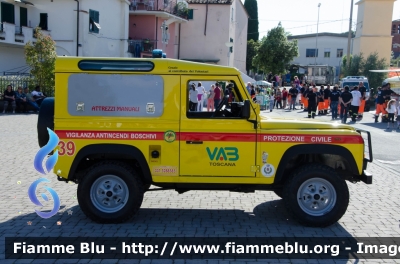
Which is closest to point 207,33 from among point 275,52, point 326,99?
point 275,52

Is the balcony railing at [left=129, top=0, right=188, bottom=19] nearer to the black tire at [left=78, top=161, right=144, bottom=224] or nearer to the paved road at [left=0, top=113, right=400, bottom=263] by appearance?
the paved road at [left=0, top=113, right=400, bottom=263]

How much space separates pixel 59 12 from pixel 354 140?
2984 cm

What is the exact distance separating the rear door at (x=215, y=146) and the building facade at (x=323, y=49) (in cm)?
7658

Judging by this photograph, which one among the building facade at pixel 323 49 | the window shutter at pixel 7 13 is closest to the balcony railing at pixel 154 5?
the window shutter at pixel 7 13

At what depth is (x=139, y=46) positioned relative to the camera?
124ft

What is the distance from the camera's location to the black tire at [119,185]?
21.6 feet

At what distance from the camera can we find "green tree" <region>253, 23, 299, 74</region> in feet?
182

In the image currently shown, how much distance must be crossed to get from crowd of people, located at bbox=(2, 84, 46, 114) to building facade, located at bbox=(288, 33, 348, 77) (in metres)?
62.5

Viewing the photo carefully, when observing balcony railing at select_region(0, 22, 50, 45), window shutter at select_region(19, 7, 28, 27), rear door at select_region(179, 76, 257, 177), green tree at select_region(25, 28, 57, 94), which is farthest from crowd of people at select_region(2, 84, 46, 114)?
rear door at select_region(179, 76, 257, 177)

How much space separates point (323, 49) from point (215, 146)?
8018 cm

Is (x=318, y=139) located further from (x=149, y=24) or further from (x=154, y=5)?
(x=149, y=24)

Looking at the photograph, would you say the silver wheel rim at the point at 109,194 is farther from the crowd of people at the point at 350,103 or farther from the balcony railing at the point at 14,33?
the balcony railing at the point at 14,33

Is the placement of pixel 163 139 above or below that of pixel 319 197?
above

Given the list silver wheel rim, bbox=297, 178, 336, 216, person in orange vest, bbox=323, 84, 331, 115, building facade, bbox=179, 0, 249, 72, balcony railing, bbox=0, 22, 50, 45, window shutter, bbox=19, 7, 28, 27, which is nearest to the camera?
silver wheel rim, bbox=297, 178, 336, 216
